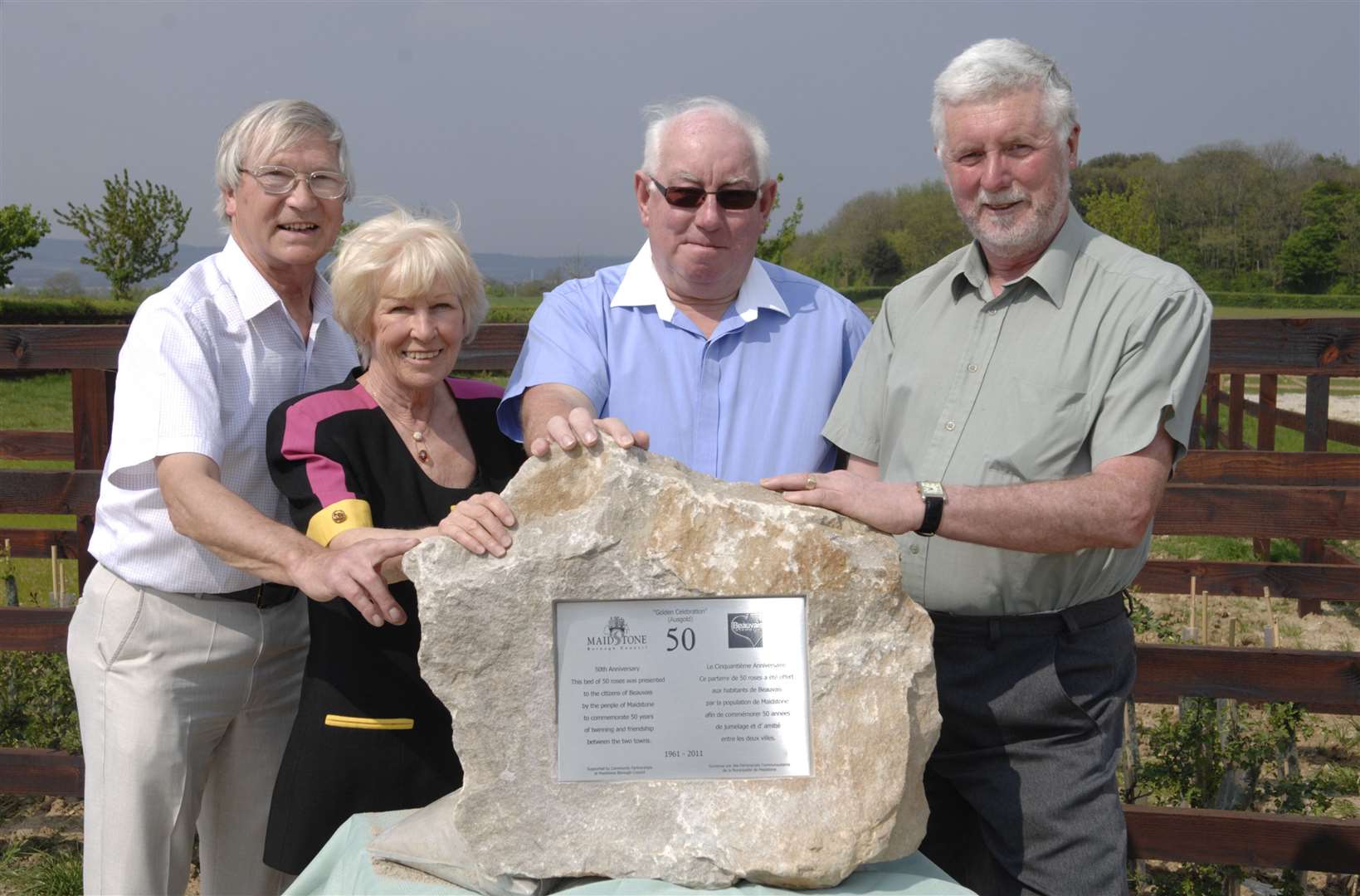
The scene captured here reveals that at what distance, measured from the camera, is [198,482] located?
2.52 m

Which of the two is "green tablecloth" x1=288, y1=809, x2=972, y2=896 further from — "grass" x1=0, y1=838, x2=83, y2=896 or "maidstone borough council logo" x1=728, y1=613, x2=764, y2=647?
"grass" x1=0, y1=838, x2=83, y2=896

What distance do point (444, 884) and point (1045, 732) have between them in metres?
1.42

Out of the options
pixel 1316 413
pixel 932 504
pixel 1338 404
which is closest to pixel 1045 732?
pixel 932 504

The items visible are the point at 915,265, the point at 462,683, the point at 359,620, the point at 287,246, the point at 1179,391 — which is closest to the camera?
the point at 462,683

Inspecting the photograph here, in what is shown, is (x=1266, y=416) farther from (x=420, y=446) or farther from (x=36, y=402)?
(x=36, y=402)

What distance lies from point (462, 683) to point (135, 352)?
1250mm

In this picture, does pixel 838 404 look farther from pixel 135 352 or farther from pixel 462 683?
pixel 135 352

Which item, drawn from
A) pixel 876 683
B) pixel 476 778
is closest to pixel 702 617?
pixel 876 683

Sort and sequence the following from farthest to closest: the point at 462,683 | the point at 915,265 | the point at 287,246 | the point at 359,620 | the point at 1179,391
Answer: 1. the point at 915,265
2. the point at 287,246
3. the point at 359,620
4. the point at 1179,391
5. the point at 462,683

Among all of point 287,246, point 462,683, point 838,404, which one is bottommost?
point 462,683

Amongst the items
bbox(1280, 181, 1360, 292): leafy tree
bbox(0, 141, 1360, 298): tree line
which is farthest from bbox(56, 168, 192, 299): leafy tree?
bbox(1280, 181, 1360, 292): leafy tree

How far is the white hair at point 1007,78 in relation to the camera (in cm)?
250

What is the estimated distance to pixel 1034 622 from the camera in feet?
8.57

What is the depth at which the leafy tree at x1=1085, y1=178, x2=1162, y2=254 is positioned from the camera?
28844mm
